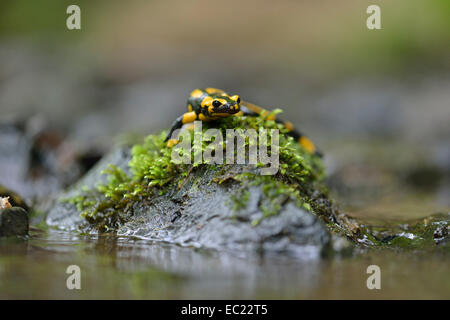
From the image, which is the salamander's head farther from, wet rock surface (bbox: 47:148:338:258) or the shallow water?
the shallow water

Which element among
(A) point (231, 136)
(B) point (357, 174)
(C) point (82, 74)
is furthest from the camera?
(C) point (82, 74)

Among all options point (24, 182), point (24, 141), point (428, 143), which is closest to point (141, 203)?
point (24, 182)

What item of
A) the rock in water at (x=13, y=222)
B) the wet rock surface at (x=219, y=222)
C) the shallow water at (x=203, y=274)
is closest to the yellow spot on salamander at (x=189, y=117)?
the wet rock surface at (x=219, y=222)

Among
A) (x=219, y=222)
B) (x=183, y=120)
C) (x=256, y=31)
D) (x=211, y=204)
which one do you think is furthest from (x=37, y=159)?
(x=256, y=31)

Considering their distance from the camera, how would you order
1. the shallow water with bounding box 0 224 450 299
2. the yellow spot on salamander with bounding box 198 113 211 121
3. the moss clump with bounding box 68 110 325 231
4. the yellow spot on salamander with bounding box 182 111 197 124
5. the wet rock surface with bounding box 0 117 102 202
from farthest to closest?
1. the wet rock surface with bounding box 0 117 102 202
2. the yellow spot on salamander with bounding box 182 111 197 124
3. the yellow spot on salamander with bounding box 198 113 211 121
4. the moss clump with bounding box 68 110 325 231
5. the shallow water with bounding box 0 224 450 299

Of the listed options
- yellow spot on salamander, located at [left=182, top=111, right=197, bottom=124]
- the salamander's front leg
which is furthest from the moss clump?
yellow spot on salamander, located at [left=182, top=111, right=197, bottom=124]

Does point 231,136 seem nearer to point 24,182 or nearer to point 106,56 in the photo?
point 24,182
